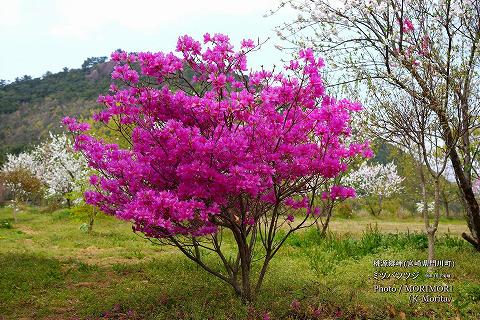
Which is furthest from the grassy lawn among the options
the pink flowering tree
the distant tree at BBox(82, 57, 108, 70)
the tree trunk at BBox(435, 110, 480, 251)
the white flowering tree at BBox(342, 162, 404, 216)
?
the distant tree at BBox(82, 57, 108, 70)

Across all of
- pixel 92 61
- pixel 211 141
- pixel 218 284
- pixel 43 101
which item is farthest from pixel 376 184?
pixel 92 61

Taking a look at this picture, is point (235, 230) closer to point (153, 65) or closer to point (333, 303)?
point (333, 303)

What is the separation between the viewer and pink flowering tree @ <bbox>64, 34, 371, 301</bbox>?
219 inches

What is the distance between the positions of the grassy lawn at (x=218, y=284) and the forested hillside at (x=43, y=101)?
199 ft

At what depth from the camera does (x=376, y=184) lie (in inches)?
1385

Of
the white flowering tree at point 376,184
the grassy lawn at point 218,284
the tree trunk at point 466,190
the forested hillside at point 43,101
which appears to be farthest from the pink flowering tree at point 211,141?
the forested hillside at point 43,101

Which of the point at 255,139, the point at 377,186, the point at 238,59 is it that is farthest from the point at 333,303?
the point at 377,186

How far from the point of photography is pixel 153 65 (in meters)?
5.91

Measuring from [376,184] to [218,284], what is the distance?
2837 cm

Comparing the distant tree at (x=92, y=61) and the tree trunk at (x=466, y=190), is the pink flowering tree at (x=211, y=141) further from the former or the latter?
the distant tree at (x=92, y=61)

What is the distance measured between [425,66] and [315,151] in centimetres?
325

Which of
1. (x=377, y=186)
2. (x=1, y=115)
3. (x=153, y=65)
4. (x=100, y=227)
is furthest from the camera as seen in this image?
(x=1, y=115)

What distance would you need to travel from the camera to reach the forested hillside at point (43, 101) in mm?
78688

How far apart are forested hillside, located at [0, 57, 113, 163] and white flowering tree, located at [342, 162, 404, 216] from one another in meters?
49.3
